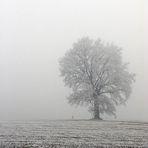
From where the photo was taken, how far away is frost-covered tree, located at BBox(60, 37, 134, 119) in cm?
5075

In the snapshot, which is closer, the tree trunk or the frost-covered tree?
the tree trunk

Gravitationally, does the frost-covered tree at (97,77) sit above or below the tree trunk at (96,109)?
above

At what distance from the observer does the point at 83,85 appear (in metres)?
51.5

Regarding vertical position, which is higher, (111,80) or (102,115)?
(111,80)

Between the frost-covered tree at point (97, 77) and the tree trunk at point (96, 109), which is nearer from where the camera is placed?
the tree trunk at point (96, 109)

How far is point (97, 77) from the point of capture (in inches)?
2021

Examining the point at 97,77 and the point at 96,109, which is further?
the point at 97,77

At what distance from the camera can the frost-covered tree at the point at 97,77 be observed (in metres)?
50.8

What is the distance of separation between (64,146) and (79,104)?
30933mm

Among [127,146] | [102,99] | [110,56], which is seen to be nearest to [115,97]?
[102,99]

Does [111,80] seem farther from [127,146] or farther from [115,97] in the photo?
[127,146]

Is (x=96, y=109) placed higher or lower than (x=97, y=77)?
lower

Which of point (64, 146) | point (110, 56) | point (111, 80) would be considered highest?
point (110, 56)

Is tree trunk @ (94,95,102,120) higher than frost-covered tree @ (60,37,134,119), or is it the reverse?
frost-covered tree @ (60,37,134,119)
